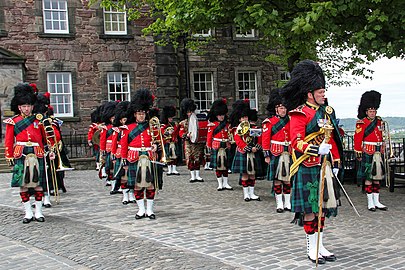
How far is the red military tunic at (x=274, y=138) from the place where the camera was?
388 inches

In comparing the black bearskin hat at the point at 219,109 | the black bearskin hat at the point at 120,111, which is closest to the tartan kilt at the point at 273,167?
the black bearskin hat at the point at 120,111

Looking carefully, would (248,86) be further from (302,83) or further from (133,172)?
(302,83)

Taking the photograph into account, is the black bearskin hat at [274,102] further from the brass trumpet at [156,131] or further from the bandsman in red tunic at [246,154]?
the brass trumpet at [156,131]

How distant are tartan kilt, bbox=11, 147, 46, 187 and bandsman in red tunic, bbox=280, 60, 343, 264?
16.0 ft

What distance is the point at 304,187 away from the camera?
6.22 m

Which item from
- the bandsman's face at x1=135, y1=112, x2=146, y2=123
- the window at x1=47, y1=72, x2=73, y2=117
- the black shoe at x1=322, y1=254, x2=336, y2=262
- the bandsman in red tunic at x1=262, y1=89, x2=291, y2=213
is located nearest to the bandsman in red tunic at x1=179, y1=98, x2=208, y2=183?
the bandsman in red tunic at x1=262, y1=89, x2=291, y2=213

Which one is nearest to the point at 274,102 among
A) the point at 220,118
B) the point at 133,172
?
the point at 133,172

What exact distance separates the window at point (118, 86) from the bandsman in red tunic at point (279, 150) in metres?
14.3

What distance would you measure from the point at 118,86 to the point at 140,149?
48.3 feet

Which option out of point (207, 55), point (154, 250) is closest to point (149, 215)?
point (154, 250)

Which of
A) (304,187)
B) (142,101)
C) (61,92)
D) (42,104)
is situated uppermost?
(61,92)

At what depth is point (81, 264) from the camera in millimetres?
6535

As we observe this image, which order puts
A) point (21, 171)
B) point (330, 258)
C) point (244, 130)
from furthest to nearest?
point (244, 130) → point (21, 171) → point (330, 258)

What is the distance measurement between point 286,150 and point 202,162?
628 cm
